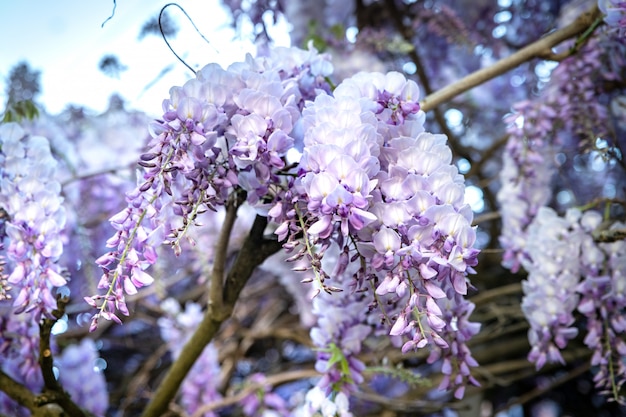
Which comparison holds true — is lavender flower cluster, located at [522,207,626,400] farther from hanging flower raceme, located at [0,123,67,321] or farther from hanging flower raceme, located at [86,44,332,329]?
hanging flower raceme, located at [0,123,67,321]

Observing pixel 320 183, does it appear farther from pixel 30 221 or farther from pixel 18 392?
pixel 18 392

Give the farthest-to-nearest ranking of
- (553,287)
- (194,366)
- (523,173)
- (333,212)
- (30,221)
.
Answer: (194,366) → (523,173) → (553,287) → (30,221) → (333,212)

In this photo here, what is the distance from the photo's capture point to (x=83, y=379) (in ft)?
3.00

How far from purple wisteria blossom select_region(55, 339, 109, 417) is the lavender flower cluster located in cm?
61

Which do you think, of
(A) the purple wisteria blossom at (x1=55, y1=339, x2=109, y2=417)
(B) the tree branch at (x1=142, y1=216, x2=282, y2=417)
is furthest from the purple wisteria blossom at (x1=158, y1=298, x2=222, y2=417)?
(B) the tree branch at (x1=142, y1=216, x2=282, y2=417)

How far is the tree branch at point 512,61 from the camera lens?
73cm

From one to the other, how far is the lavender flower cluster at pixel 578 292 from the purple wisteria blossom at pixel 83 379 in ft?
1.99

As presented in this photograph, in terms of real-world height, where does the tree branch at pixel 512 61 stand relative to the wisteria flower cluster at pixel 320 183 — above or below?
above

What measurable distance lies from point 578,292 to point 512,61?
28 centimetres

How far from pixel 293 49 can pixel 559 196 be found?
986mm

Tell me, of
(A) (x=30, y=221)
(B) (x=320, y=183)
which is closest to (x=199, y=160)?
(B) (x=320, y=183)

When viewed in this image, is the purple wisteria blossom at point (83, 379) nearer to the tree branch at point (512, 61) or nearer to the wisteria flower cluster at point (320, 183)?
the wisteria flower cluster at point (320, 183)

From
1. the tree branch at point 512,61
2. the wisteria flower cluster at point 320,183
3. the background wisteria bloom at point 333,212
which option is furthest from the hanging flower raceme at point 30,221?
the tree branch at point 512,61

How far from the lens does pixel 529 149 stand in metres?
0.83
